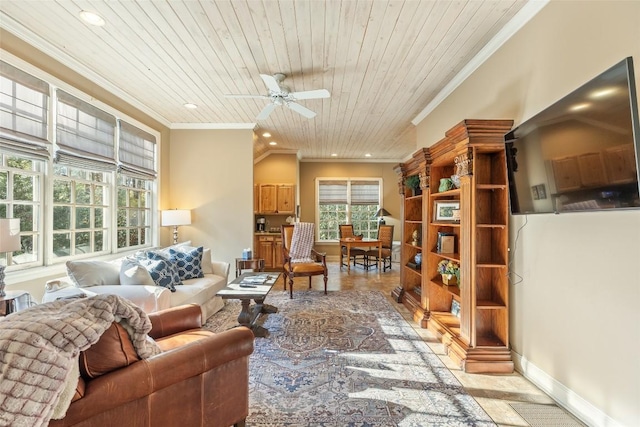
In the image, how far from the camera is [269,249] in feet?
21.4

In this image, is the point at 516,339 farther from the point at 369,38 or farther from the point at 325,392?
the point at 369,38

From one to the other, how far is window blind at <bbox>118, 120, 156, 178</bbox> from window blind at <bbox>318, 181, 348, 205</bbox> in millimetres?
4549

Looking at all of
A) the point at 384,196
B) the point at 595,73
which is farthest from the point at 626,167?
the point at 384,196

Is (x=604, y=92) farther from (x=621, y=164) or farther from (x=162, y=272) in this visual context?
(x=162, y=272)

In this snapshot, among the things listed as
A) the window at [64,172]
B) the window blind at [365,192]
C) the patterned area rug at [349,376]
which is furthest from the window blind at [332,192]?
the patterned area rug at [349,376]

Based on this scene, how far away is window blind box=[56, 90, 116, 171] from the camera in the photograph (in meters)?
2.97

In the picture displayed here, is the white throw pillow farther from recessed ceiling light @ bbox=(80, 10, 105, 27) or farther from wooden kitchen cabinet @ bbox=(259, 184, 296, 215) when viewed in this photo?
wooden kitchen cabinet @ bbox=(259, 184, 296, 215)

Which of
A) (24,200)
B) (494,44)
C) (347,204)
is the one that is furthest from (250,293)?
(347,204)

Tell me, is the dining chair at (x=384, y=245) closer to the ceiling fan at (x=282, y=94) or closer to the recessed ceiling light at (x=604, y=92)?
the ceiling fan at (x=282, y=94)

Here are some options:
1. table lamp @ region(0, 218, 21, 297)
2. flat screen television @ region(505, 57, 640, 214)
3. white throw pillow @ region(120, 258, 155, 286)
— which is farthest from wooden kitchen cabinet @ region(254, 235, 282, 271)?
flat screen television @ region(505, 57, 640, 214)

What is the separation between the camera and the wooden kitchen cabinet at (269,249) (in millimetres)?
6492

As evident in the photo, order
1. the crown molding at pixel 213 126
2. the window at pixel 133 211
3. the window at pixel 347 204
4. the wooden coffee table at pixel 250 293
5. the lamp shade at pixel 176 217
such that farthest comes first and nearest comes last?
1. the window at pixel 347 204
2. the crown molding at pixel 213 126
3. the lamp shade at pixel 176 217
4. the window at pixel 133 211
5. the wooden coffee table at pixel 250 293

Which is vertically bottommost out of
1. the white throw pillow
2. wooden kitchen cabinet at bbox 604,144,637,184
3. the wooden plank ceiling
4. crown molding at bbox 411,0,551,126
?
the white throw pillow

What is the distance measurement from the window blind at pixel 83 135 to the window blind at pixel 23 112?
0.55ft
